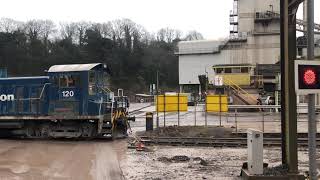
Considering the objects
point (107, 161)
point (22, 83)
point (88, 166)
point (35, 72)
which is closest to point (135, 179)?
point (88, 166)

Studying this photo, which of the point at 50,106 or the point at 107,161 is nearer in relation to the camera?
the point at 107,161

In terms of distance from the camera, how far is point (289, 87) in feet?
38.9

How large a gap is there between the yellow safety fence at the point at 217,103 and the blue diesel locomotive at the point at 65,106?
26.6 feet

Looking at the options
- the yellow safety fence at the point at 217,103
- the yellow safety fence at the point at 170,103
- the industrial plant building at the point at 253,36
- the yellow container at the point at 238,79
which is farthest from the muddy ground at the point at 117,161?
the industrial plant building at the point at 253,36

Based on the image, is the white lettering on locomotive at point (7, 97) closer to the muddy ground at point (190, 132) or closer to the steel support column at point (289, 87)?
the muddy ground at point (190, 132)

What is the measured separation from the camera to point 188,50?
12050 cm

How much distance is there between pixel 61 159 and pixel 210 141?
778cm

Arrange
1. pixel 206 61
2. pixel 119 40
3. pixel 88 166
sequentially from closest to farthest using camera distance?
1. pixel 88 166
2. pixel 206 61
3. pixel 119 40

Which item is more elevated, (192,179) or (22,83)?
(22,83)

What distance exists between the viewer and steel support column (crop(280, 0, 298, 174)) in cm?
1183

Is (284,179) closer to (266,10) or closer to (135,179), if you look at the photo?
(135,179)

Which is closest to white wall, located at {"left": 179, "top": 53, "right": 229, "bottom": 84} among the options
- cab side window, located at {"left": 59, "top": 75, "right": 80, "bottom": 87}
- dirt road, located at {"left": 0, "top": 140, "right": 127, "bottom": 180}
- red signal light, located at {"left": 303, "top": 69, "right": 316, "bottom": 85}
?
cab side window, located at {"left": 59, "top": 75, "right": 80, "bottom": 87}

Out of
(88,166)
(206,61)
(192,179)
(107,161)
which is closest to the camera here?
(192,179)

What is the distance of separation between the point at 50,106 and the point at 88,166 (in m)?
10.1
